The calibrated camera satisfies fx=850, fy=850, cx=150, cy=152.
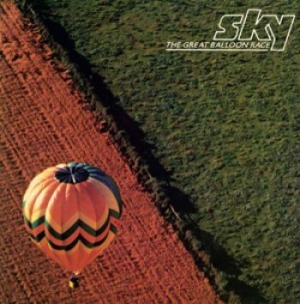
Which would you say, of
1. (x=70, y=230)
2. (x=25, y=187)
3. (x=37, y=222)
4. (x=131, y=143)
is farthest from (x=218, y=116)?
(x=37, y=222)

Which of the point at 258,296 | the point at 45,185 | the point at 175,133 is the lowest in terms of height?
the point at 258,296

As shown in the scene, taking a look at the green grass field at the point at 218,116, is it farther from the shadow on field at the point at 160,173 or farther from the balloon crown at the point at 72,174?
the balloon crown at the point at 72,174

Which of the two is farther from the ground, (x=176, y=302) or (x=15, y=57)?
(x=15, y=57)

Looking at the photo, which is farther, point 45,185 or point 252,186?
point 252,186

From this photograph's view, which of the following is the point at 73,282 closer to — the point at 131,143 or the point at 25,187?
the point at 25,187

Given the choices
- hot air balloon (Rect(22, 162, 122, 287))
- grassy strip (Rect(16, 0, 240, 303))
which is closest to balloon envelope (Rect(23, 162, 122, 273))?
hot air balloon (Rect(22, 162, 122, 287))

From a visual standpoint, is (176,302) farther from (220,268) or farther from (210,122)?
(210,122)

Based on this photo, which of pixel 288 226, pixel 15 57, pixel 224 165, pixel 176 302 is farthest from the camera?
pixel 15 57

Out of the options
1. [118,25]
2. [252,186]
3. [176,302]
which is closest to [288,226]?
[252,186]

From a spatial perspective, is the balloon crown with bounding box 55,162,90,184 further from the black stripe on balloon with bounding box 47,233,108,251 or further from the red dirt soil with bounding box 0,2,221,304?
the red dirt soil with bounding box 0,2,221,304
